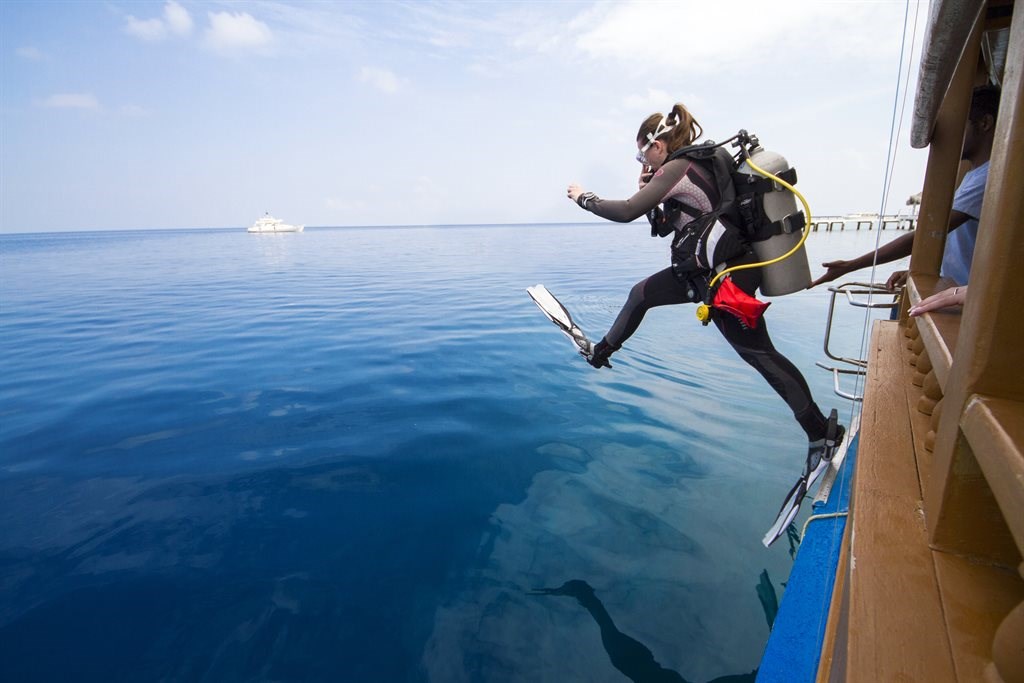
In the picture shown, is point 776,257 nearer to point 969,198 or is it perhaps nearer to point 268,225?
point 969,198

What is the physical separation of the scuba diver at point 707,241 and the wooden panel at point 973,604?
2.27 meters

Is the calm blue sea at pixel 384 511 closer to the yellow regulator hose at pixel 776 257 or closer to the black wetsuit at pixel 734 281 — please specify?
the black wetsuit at pixel 734 281

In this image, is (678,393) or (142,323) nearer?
(678,393)

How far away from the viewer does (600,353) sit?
4465 millimetres

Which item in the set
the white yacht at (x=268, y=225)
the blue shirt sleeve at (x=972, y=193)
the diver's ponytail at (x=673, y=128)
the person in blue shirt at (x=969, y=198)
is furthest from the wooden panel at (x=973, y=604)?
the white yacht at (x=268, y=225)

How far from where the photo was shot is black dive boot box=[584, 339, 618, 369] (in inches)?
172

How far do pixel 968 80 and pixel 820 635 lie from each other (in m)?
2.95

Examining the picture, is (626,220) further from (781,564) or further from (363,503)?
(363,503)

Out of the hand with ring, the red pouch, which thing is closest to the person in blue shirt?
the red pouch

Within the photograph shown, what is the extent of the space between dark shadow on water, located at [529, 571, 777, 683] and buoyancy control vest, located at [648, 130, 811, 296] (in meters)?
1.93

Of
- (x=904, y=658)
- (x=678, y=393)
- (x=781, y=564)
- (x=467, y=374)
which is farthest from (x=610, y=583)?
(x=467, y=374)

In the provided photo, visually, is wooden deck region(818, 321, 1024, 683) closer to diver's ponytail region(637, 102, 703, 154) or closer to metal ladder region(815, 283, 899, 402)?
metal ladder region(815, 283, 899, 402)

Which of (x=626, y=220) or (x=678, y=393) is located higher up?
(x=626, y=220)

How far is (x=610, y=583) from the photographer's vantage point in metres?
2.76
